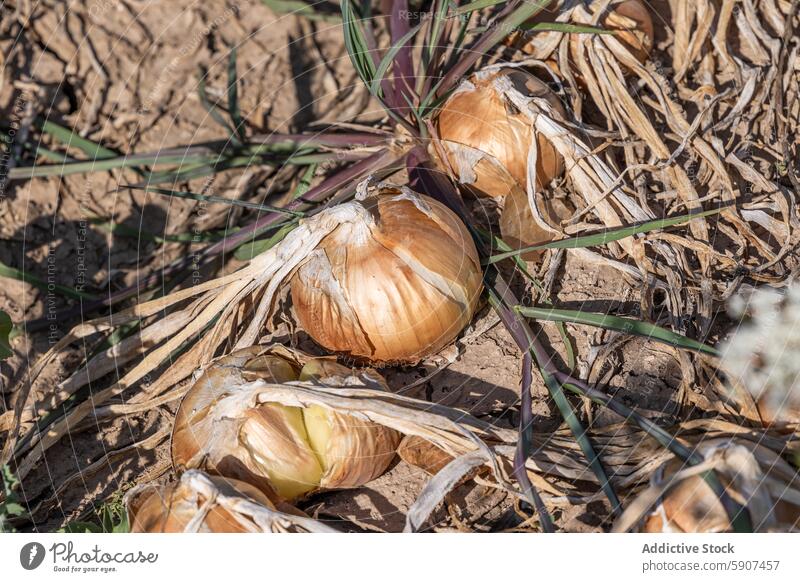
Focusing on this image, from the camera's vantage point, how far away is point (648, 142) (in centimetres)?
148

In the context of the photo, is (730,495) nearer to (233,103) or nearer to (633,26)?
(633,26)

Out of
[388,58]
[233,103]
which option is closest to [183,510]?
[388,58]

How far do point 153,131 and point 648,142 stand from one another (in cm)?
113

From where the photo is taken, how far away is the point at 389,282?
1.17m

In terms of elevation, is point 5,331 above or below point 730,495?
above

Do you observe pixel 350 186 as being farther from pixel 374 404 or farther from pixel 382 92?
pixel 374 404

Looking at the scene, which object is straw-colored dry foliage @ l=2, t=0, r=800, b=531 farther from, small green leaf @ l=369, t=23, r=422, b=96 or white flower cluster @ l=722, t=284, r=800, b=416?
small green leaf @ l=369, t=23, r=422, b=96

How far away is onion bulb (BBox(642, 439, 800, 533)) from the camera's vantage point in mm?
963

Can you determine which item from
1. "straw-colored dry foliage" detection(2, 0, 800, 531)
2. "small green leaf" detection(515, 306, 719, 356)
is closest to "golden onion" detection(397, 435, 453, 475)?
"straw-colored dry foliage" detection(2, 0, 800, 531)

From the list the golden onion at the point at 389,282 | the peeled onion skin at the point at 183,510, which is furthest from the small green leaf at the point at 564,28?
the peeled onion skin at the point at 183,510

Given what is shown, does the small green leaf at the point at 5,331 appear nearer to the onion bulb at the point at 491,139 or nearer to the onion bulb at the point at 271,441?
the onion bulb at the point at 271,441

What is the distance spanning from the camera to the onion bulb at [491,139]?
1.38 meters
